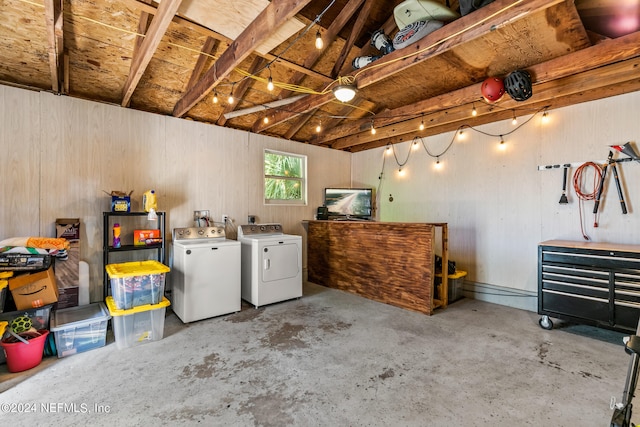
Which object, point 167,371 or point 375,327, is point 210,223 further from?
point 375,327

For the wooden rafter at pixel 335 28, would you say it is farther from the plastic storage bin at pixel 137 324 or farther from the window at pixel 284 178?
the plastic storage bin at pixel 137 324

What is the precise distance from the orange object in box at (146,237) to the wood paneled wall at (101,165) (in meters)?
0.34

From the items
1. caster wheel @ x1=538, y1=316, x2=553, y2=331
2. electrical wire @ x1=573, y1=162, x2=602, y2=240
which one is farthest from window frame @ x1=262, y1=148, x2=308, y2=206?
electrical wire @ x1=573, y1=162, x2=602, y2=240

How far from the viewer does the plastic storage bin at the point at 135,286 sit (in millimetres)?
2635

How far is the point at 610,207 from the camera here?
10.4 feet

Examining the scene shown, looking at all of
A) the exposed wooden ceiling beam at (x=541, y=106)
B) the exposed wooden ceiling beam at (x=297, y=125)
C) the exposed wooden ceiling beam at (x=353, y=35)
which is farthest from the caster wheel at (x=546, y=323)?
the exposed wooden ceiling beam at (x=297, y=125)

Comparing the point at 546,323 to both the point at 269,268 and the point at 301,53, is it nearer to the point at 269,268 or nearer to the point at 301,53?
the point at 269,268

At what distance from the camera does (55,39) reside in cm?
230

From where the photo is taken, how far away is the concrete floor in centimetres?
176

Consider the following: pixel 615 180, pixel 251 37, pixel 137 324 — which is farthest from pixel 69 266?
pixel 615 180

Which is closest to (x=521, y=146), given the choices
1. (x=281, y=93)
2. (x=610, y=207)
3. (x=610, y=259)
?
(x=610, y=207)

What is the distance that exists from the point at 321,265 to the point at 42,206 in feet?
12.2

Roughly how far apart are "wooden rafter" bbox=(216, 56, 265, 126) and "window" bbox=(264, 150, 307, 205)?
0.88 meters

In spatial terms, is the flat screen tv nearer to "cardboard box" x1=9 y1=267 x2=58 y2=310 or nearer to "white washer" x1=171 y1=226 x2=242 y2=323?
"white washer" x1=171 y1=226 x2=242 y2=323
